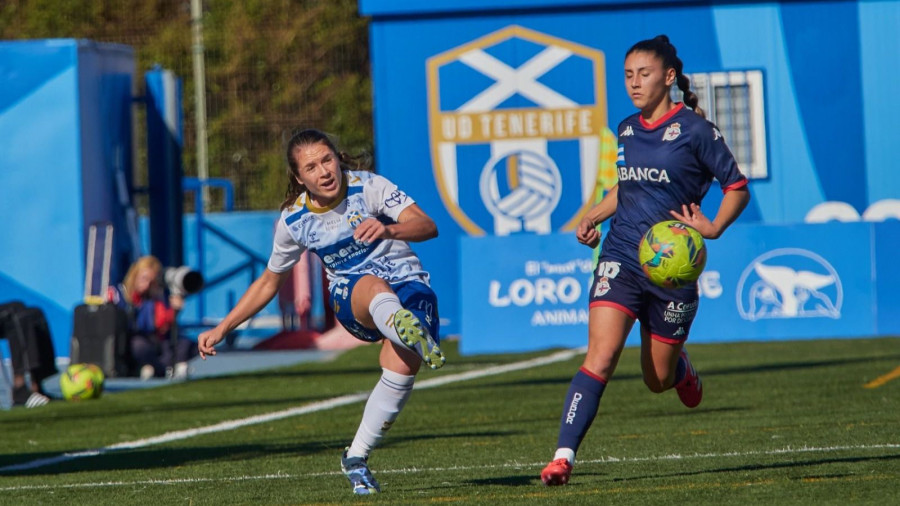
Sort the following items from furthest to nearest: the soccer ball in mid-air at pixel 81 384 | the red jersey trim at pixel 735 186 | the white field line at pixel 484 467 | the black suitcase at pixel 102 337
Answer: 1. the black suitcase at pixel 102 337
2. the soccer ball in mid-air at pixel 81 384
3. the white field line at pixel 484 467
4. the red jersey trim at pixel 735 186

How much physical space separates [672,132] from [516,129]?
15.0 m

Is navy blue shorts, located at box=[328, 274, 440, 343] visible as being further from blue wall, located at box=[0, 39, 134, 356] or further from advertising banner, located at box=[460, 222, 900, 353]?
blue wall, located at box=[0, 39, 134, 356]

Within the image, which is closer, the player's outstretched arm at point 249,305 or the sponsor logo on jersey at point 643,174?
the sponsor logo on jersey at point 643,174

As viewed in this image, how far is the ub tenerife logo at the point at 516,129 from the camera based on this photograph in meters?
21.8

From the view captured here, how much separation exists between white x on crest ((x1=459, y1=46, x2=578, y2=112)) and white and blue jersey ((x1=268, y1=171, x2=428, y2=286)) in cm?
1487

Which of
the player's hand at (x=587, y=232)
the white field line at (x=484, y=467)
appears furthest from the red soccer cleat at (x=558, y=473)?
the white field line at (x=484, y=467)

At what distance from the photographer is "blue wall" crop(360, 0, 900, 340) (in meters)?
21.7

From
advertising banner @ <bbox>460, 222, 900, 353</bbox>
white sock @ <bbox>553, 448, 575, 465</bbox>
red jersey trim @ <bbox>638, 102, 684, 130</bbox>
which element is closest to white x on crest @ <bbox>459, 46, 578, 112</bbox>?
advertising banner @ <bbox>460, 222, 900, 353</bbox>

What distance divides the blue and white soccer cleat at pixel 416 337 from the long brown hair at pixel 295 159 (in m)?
0.93

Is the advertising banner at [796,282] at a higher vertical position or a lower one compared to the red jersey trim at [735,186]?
lower

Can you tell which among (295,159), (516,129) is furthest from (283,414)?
(516,129)

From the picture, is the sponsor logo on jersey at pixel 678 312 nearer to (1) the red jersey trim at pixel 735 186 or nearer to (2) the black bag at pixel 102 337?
(1) the red jersey trim at pixel 735 186

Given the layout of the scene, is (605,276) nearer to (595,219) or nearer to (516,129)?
(595,219)

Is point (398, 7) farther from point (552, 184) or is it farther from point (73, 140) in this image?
point (73, 140)
